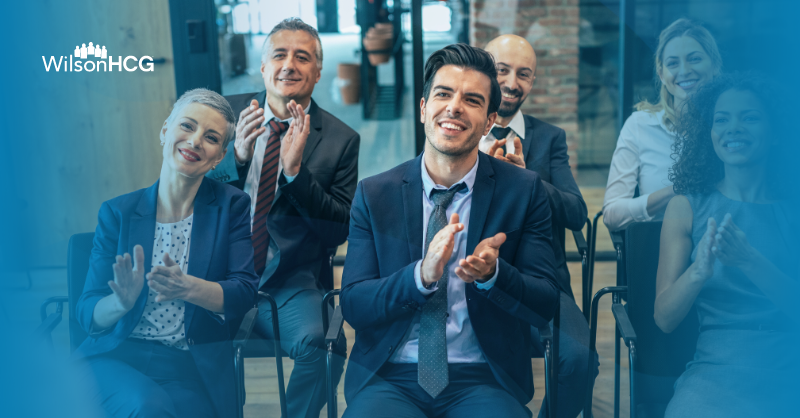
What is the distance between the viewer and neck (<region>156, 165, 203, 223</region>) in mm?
1901

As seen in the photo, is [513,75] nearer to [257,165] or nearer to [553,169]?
[553,169]

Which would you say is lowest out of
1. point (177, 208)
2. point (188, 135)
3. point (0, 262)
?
point (0, 262)

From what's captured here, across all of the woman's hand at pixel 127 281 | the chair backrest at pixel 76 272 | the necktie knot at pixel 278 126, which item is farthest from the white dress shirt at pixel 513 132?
the chair backrest at pixel 76 272

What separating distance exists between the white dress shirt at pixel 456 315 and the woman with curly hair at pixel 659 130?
0.89m

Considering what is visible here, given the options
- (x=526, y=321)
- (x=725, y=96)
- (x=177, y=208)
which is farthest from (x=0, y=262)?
(x=725, y=96)

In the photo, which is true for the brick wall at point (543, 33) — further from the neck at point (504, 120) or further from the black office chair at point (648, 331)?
the black office chair at point (648, 331)

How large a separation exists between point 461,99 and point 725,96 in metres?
0.77

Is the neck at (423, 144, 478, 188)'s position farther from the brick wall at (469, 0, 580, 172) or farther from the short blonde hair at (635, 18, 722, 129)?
the brick wall at (469, 0, 580, 172)

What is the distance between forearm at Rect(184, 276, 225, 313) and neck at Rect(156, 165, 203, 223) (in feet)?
0.68

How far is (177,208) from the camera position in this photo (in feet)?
6.26

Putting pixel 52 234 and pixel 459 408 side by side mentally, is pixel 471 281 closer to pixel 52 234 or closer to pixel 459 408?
pixel 459 408

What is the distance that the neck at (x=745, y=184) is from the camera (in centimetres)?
183

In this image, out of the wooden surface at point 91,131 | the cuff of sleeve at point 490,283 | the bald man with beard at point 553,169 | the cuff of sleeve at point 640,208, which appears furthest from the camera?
the cuff of sleeve at point 640,208

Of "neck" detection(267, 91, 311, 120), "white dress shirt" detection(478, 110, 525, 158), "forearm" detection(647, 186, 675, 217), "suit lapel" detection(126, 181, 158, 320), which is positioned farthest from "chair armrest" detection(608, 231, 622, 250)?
"suit lapel" detection(126, 181, 158, 320)
